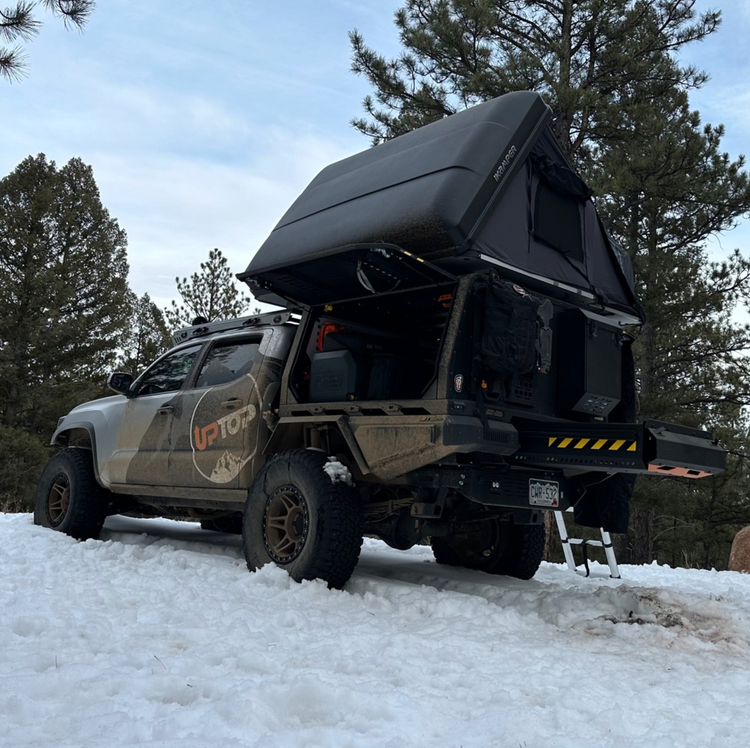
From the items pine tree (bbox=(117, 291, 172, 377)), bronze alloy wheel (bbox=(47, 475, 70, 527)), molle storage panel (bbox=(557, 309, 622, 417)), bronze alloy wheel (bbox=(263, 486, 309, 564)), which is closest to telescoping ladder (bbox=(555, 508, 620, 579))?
molle storage panel (bbox=(557, 309, 622, 417))

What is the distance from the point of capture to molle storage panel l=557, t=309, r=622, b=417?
5215 millimetres

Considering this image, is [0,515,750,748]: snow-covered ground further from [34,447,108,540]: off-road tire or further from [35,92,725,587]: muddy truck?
[34,447,108,540]: off-road tire

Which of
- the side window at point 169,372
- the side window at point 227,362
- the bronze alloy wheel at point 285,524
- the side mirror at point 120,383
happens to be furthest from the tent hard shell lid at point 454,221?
the side mirror at point 120,383

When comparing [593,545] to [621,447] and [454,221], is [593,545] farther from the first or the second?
[454,221]

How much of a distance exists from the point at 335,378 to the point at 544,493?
5.45 feet

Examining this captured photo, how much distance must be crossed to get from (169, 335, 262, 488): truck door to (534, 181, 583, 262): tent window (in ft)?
7.84

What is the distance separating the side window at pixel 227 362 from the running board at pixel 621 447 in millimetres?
2303

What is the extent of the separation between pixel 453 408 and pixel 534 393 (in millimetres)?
864

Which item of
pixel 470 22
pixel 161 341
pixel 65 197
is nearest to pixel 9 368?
pixel 161 341

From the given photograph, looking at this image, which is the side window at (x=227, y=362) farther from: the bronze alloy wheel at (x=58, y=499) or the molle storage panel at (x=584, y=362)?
the molle storage panel at (x=584, y=362)

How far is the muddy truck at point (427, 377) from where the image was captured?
4641 mm

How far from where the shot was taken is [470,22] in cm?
1184

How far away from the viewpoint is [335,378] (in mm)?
5324

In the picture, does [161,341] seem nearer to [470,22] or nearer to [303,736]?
[470,22]
